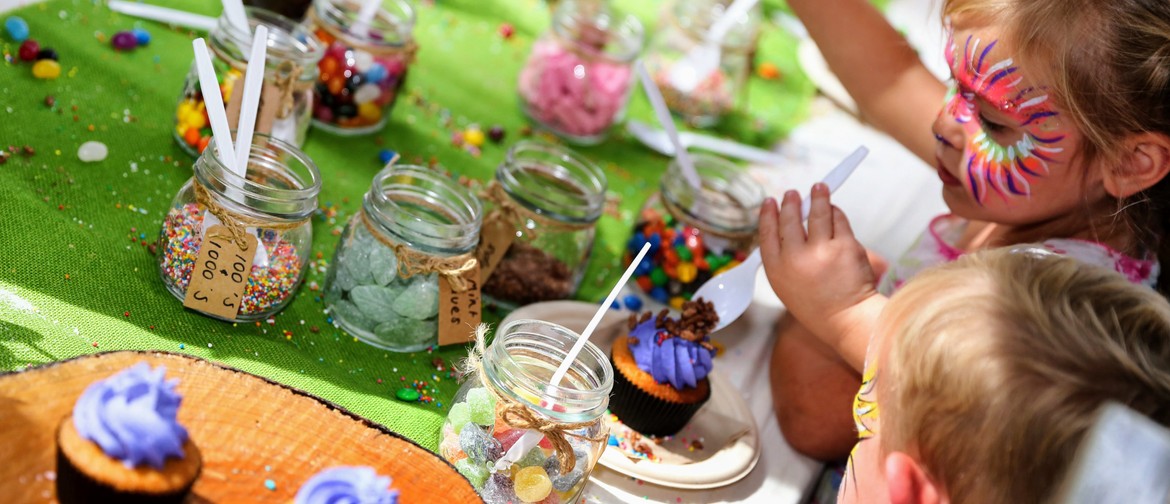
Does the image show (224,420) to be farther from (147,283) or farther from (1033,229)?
(1033,229)

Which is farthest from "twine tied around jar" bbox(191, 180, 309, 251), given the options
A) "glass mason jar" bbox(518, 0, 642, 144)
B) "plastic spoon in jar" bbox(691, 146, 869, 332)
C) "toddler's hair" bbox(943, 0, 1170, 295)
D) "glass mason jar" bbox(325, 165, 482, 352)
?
"toddler's hair" bbox(943, 0, 1170, 295)

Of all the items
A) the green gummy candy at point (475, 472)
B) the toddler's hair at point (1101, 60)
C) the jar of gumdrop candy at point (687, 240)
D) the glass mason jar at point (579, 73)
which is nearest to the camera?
the green gummy candy at point (475, 472)

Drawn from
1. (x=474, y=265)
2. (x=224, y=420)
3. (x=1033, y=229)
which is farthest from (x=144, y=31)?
(x=1033, y=229)

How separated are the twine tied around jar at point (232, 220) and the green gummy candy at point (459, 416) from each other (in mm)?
270

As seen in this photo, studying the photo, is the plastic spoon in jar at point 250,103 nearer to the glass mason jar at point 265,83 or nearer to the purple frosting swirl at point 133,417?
the glass mason jar at point 265,83

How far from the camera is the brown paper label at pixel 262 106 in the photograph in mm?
1216

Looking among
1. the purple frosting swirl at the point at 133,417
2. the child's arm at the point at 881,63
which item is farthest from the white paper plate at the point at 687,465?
the child's arm at the point at 881,63

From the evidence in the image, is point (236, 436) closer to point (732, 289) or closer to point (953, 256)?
point (732, 289)

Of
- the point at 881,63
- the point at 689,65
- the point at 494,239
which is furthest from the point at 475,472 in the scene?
the point at 689,65

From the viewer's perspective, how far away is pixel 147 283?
108 centimetres

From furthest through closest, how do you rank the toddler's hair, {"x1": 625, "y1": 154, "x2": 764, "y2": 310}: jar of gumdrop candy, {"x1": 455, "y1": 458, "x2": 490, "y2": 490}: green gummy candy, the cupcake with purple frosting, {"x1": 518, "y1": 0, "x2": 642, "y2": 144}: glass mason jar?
{"x1": 518, "y1": 0, "x2": 642, "y2": 144}: glass mason jar
{"x1": 625, "y1": 154, "x2": 764, "y2": 310}: jar of gumdrop candy
the toddler's hair
{"x1": 455, "y1": 458, "x2": 490, "y2": 490}: green gummy candy
the cupcake with purple frosting

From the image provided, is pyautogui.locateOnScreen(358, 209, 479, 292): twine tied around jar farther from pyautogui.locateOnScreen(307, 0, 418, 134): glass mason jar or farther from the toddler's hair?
the toddler's hair

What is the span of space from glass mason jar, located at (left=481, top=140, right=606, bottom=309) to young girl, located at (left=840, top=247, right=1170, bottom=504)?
1.75 ft

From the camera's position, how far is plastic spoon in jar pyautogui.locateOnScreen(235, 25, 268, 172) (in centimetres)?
103
